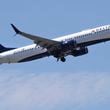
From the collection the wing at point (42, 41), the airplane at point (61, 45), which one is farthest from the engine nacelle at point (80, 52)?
the wing at point (42, 41)

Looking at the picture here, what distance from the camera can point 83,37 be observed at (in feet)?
519

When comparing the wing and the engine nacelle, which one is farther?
the engine nacelle

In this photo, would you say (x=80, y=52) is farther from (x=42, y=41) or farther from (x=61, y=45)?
(x=42, y=41)

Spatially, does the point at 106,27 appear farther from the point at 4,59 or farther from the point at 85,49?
the point at 4,59

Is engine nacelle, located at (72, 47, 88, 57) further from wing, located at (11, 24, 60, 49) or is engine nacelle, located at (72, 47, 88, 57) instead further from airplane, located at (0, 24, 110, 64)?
wing, located at (11, 24, 60, 49)

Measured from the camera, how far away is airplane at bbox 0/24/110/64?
517ft

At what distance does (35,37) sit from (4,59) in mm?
13678

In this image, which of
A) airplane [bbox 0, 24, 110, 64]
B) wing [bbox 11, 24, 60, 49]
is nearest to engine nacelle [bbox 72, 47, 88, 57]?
airplane [bbox 0, 24, 110, 64]

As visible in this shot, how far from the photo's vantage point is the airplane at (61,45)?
15750cm

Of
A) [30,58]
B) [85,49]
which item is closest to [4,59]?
[30,58]

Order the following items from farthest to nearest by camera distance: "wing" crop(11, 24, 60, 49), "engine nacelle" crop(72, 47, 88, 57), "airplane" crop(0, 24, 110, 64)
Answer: "engine nacelle" crop(72, 47, 88, 57) → "wing" crop(11, 24, 60, 49) → "airplane" crop(0, 24, 110, 64)

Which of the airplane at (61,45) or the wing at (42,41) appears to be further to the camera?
the wing at (42,41)

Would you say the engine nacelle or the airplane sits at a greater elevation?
the airplane

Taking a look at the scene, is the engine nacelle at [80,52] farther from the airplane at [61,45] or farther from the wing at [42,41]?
the wing at [42,41]
